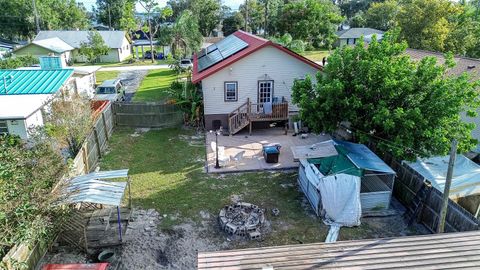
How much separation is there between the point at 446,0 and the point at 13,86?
33.6 metres

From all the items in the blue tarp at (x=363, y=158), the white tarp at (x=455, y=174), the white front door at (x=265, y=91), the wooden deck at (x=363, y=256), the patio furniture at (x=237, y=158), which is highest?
the white front door at (x=265, y=91)

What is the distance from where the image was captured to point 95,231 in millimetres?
11266

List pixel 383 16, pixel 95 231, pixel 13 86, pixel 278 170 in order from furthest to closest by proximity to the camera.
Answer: pixel 383 16 < pixel 13 86 < pixel 278 170 < pixel 95 231

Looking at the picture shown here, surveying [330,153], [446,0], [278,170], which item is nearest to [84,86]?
[278,170]

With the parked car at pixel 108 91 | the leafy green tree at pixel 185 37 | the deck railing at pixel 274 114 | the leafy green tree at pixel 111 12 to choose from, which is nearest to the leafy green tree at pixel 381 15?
the leafy green tree at pixel 185 37

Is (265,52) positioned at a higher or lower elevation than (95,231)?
higher

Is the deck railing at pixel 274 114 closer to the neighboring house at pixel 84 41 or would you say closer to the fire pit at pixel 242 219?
the fire pit at pixel 242 219

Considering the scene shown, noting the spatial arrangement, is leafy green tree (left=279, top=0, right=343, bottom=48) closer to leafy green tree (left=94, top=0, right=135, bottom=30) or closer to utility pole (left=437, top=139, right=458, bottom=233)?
leafy green tree (left=94, top=0, right=135, bottom=30)

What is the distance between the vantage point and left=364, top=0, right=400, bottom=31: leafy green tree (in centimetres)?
6675

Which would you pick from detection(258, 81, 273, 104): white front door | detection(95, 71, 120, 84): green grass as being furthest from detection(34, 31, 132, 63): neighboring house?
detection(258, 81, 273, 104): white front door

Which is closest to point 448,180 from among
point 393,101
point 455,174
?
point 455,174

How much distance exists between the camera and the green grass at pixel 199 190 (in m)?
11.6

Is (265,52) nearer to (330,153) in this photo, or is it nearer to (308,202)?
(330,153)

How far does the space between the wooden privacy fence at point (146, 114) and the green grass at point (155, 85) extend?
18.8ft
